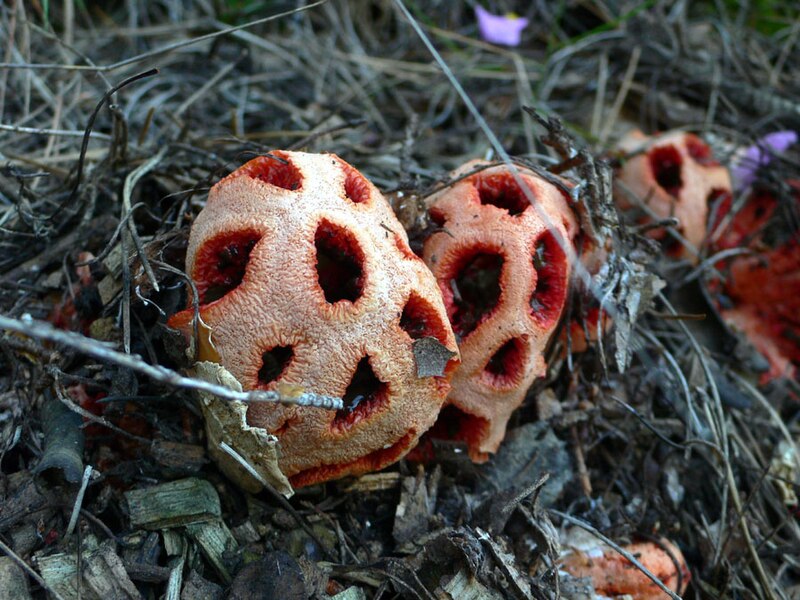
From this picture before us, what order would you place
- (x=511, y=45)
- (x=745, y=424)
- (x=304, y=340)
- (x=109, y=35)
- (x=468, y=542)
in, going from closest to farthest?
1. (x=304, y=340)
2. (x=468, y=542)
3. (x=745, y=424)
4. (x=109, y=35)
5. (x=511, y=45)

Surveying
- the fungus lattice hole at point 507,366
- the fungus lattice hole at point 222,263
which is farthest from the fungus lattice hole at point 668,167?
the fungus lattice hole at point 222,263

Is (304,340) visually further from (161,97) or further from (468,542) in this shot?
(161,97)

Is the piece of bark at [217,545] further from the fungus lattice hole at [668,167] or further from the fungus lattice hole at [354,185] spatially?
the fungus lattice hole at [668,167]

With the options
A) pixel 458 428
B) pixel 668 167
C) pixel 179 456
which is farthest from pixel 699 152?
pixel 179 456

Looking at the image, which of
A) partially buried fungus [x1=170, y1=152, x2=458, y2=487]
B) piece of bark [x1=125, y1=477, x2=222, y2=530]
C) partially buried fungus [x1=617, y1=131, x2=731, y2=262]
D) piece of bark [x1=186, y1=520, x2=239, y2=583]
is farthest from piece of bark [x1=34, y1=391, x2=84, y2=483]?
partially buried fungus [x1=617, y1=131, x2=731, y2=262]

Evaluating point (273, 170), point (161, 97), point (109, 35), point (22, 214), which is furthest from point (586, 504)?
point (109, 35)

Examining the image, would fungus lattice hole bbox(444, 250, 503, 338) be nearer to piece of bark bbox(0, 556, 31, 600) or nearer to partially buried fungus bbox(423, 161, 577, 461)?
partially buried fungus bbox(423, 161, 577, 461)
